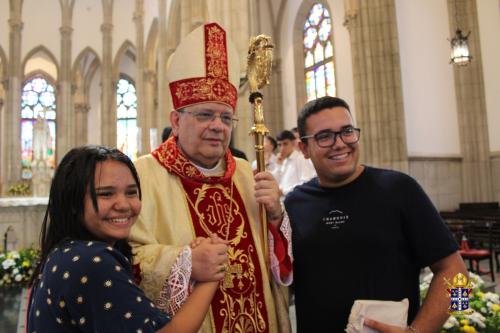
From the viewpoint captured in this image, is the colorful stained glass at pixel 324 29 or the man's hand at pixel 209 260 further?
the colorful stained glass at pixel 324 29

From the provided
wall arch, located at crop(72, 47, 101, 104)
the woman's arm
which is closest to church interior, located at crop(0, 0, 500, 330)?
wall arch, located at crop(72, 47, 101, 104)

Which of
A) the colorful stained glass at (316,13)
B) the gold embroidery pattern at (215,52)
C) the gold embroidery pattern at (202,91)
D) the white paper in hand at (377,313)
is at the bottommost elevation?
the white paper in hand at (377,313)

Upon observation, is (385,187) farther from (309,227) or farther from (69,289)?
(69,289)

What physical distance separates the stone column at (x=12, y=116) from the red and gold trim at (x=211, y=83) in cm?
1802

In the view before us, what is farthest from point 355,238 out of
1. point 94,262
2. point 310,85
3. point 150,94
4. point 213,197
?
point 150,94

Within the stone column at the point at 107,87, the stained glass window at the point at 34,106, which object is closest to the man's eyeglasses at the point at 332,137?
the stone column at the point at 107,87

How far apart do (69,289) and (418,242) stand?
111 centimetres

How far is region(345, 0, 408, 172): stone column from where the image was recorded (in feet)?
33.7

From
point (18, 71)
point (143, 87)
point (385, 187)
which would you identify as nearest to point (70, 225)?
point (385, 187)

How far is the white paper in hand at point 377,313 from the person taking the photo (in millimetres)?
1374

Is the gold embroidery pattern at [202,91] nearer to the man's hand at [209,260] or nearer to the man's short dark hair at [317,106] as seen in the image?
the man's short dark hair at [317,106]

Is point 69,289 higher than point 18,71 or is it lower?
lower

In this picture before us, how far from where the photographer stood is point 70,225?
1.15m

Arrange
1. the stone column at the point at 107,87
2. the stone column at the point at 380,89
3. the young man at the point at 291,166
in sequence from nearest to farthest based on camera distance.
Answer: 1. the young man at the point at 291,166
2. the stone column at the point at 380,89
3. the stone column at the point at 107,87
